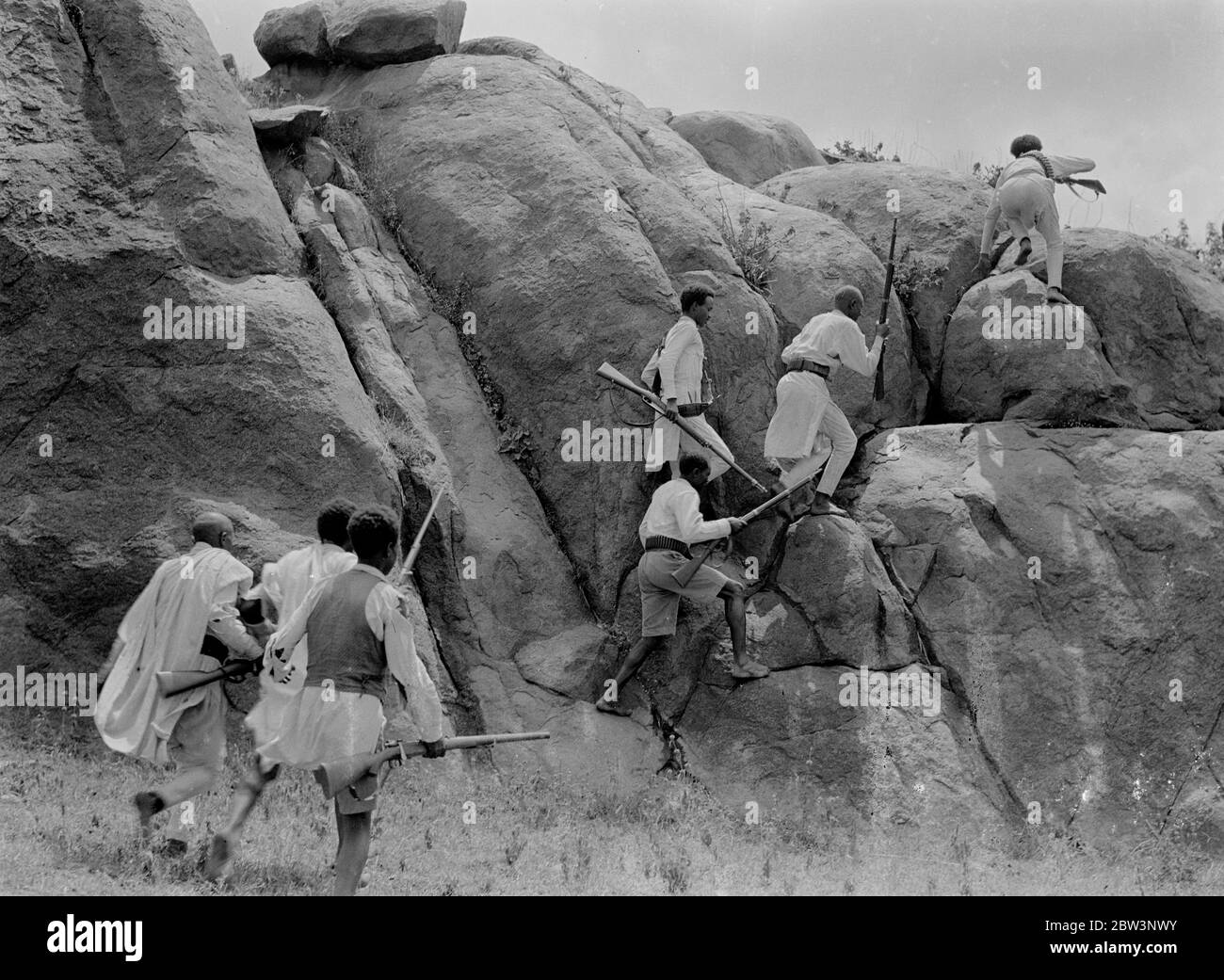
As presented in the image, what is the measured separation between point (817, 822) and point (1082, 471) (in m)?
4.71

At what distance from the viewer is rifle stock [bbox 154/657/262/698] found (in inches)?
321

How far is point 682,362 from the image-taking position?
475 inches

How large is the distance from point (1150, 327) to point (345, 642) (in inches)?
417

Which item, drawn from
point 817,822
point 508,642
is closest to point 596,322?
point 508,642

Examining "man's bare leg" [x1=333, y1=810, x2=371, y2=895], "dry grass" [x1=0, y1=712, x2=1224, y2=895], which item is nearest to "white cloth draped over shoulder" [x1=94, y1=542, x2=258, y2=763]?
"dry grass" [x1=0, y1=712, x2=1224, y2=895]

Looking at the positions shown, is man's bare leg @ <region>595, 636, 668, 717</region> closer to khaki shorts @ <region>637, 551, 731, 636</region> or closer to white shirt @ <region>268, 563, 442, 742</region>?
khaki shorts @ <region>637, 551, 731, 636</region>

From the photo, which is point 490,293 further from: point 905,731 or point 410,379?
point 905,731

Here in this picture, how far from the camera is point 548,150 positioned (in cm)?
1434

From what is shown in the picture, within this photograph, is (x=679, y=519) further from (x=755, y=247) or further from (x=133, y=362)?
(x=133, y=362)

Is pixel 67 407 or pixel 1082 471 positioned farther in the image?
pixel 1082 471

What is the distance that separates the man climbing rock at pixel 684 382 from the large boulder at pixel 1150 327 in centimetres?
461

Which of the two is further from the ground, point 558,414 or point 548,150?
point 548,150

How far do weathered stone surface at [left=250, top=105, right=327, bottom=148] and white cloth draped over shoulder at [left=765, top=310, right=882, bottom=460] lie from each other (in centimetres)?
609

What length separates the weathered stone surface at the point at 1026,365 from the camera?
13758 mm
